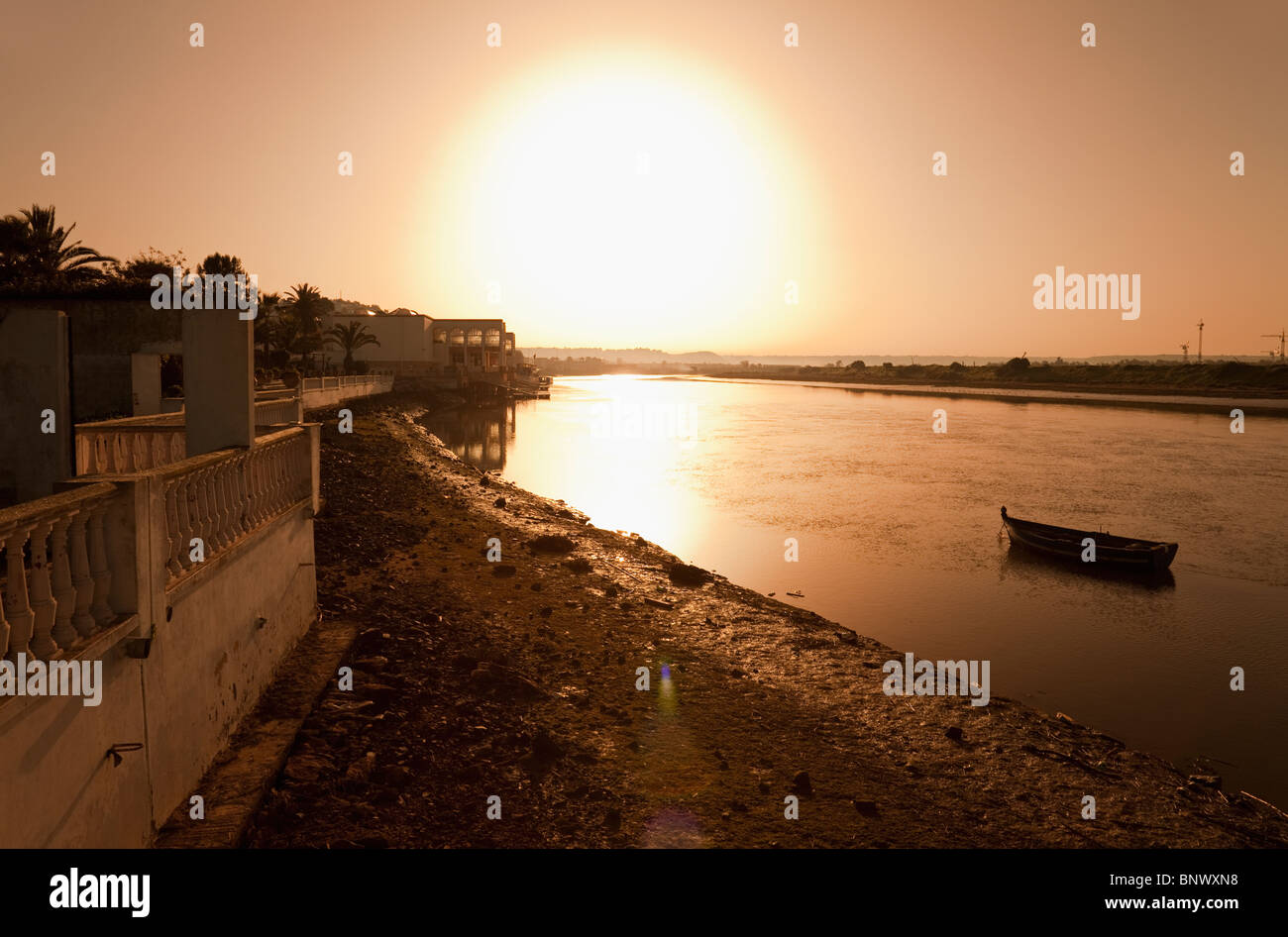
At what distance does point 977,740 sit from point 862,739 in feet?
5.37

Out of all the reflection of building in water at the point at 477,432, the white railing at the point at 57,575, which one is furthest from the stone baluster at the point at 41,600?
the reflection of building in water at the point at 477,432

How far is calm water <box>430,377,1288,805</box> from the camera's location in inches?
529

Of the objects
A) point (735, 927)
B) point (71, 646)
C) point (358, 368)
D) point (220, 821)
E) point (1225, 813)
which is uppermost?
point (358, 368)

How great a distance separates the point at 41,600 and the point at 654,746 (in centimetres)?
629

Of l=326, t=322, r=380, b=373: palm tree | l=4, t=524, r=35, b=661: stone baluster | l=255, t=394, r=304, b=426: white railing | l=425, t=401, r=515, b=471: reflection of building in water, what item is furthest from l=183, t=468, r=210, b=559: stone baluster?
l=326, t=322, r=380, b=373: palm tree

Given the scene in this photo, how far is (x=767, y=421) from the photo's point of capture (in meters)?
83.4

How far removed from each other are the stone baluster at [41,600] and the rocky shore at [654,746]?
8.08ft

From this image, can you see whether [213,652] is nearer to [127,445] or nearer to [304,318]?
[127,445]

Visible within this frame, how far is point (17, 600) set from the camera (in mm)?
3848

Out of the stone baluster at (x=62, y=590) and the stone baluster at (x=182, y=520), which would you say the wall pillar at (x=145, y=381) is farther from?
the stone baluster at (x=62, y=590)

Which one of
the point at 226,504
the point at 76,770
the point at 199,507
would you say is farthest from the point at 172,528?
the point at 76,770

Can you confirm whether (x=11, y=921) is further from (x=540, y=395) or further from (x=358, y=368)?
(x=540, y=395)

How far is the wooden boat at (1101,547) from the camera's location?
21.5 metres

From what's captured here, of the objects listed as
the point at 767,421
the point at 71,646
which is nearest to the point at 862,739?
the point at 71,646
